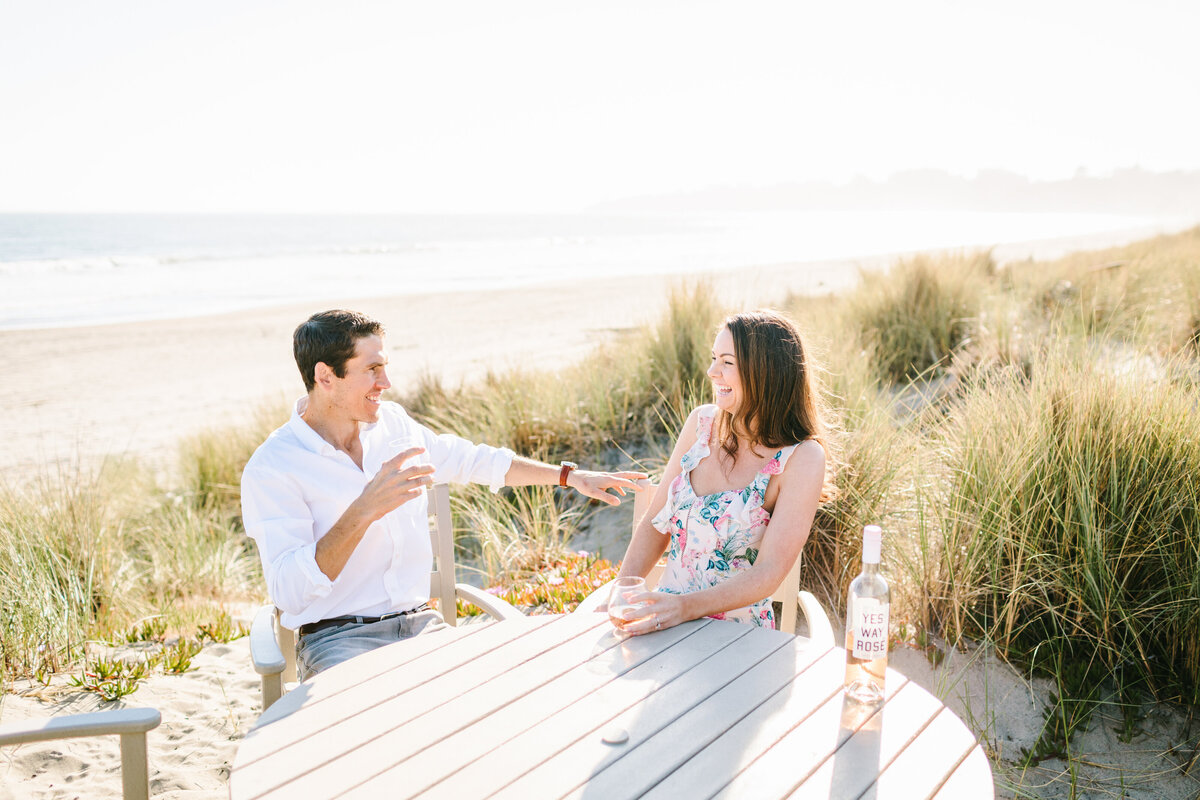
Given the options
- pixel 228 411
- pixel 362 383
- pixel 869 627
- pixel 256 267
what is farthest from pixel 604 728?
pixel 256 267

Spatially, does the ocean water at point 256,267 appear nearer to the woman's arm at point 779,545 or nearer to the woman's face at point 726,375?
the woman's face at point 726,375

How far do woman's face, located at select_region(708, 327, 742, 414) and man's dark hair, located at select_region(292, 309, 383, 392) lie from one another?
1.19 m

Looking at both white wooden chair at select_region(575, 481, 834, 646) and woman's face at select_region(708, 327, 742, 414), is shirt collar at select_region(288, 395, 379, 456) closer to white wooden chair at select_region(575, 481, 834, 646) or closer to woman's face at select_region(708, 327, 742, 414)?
white wooden chair at select_region(575, 481, 834, 646)

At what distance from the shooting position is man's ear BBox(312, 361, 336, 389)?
270 centimetres

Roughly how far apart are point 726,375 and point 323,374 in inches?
52.5

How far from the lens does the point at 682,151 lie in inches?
5659

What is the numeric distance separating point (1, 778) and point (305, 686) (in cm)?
187

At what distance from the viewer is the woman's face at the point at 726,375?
2625mm

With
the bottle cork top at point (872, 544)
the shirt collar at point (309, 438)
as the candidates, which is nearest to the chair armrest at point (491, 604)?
the shirt collar at point (309, 438)

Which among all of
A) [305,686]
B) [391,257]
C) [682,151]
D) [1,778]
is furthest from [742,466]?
[682,151]

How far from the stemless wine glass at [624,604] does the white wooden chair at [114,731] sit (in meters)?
1.02

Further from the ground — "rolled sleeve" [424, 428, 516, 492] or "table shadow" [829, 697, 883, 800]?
"rolled sleeve" [424, 428, 516, 492]

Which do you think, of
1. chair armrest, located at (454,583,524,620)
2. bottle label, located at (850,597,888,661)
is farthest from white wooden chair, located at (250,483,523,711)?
bottle label, located at (850,597,888,661)

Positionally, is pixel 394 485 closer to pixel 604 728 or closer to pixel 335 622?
pixel 335 622
